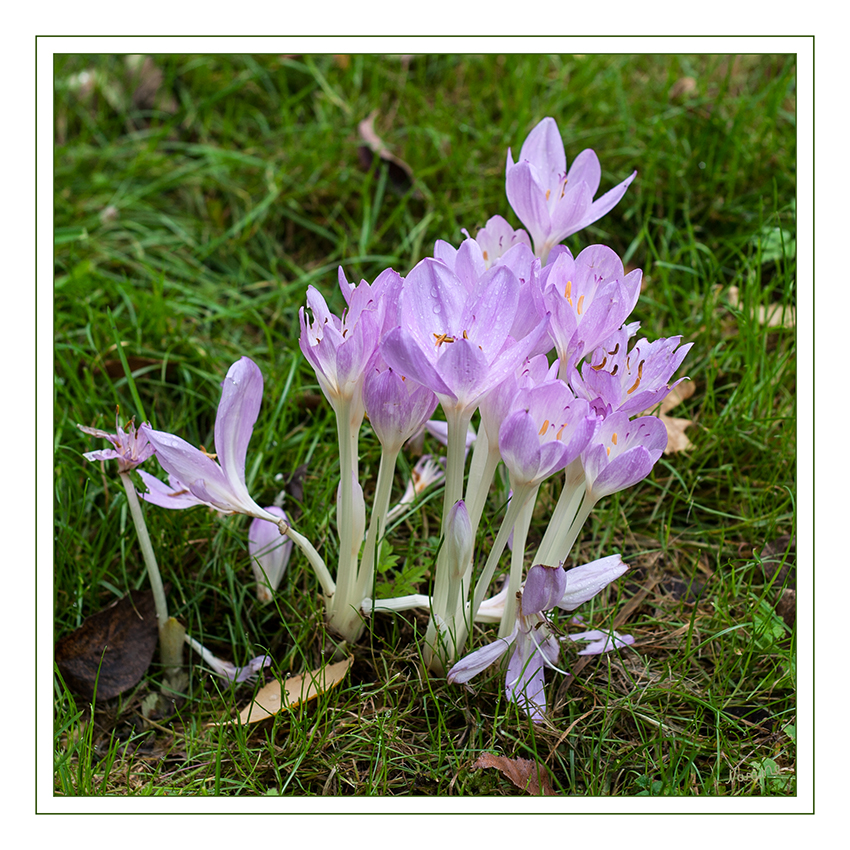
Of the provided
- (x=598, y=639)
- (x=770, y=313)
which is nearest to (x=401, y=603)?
(x=598, y=639)

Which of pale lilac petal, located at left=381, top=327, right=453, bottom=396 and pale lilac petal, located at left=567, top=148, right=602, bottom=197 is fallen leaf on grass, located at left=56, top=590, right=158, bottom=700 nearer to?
pale lilac petal, located at left=381, top=327, right=453, bottom=396

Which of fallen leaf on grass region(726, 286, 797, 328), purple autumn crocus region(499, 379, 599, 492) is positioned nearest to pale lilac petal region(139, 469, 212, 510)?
purple autumn crocus region(499, 379, 599, 492)

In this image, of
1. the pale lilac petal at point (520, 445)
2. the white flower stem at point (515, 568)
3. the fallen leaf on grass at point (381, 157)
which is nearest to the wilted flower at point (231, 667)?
the white flower stem at point (515, 568)

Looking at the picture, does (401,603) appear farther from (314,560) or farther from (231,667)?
(231,667)

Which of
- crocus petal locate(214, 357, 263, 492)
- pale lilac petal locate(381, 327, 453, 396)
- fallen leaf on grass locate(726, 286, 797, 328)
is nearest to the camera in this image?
pale lilac petal locate(381, 327, 453, 396)

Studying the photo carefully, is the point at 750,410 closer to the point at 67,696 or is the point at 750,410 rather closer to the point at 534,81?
the point at 534,81

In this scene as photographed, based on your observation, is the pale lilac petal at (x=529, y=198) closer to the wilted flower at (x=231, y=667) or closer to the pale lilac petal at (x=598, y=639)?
the pale lilac petal at (x=598, y=639)
